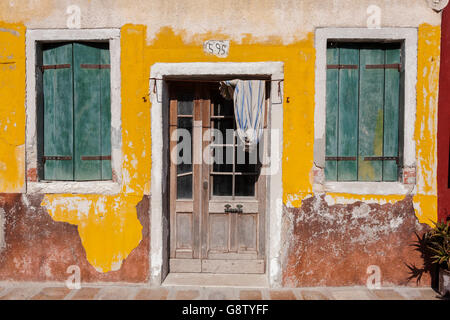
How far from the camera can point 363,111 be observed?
3844mm

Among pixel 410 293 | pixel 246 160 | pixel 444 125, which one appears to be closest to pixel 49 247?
pixel 246 160

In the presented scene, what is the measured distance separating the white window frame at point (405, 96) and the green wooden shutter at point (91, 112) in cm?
243

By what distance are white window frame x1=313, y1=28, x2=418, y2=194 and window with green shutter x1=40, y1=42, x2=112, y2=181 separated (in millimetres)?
2427

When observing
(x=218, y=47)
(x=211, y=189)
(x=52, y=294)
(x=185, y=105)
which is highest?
(x=218, y=47)

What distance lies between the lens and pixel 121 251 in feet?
12.5

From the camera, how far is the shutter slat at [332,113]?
150 inches

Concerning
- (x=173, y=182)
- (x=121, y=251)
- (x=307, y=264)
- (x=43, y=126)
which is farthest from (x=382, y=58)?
(x=43, y=126)

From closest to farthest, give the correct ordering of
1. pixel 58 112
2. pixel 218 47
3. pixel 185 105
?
pixel 218 47, pixel 58 112, pixel 185 105

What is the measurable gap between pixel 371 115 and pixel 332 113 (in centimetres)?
45

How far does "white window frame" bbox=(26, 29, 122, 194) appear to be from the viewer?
377 centimetres

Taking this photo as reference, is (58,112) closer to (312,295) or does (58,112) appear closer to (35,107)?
(35,107)

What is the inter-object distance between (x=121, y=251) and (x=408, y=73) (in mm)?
3808

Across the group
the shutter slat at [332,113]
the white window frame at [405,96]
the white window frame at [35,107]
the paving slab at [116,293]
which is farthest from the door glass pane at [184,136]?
the shutter slat at [332,113]
